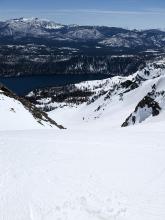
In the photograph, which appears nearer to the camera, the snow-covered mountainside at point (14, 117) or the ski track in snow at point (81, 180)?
the ski track in snow at point (81, 180)

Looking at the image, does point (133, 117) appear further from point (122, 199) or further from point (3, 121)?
point (122, 199)

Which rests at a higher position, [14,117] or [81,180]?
[81,180]

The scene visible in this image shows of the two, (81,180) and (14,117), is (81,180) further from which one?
(14,117)

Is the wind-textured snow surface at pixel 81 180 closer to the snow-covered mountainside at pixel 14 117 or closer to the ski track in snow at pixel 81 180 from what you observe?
the ski track in snow at pixel 81 180

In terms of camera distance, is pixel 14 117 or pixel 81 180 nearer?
pixel 81 180

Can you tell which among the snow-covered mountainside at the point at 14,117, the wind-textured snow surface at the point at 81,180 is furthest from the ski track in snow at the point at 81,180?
the snow-covered mountainside at the point at 14,117

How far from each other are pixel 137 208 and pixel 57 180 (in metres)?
4.74

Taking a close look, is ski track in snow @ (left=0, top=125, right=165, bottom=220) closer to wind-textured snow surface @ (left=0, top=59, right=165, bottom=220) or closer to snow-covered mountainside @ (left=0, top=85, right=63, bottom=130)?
wind-textured snow surface @ (left=0, top=59, right=165, bottom=220)

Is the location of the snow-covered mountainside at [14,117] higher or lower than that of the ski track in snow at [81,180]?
lower

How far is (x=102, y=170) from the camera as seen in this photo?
19.6 meters

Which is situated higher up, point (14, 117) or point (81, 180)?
point (81, 180)

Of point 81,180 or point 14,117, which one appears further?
point 14,117

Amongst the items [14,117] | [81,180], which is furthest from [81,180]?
[14,117]

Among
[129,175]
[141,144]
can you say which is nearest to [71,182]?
[129,175]
